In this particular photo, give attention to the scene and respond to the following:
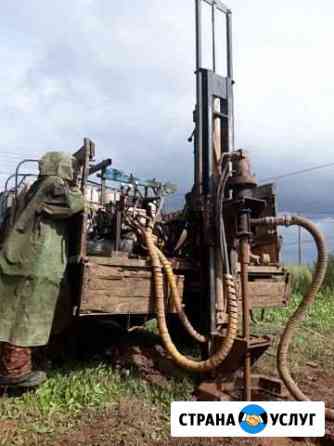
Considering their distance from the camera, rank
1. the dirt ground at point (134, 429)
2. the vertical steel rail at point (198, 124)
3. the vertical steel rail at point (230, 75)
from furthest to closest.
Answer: the vertical steel rail at point (230, 75) → the vertical steel rail at point (198, 124) → the dirt ground at point (134, 429)

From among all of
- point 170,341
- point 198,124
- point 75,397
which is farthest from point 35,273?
point 198,124

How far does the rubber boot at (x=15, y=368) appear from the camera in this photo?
3271 mm

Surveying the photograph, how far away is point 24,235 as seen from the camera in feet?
11.5

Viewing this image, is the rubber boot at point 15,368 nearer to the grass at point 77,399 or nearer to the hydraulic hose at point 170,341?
the grass at point 77,399

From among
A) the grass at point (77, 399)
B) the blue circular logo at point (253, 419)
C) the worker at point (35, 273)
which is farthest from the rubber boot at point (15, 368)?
the blue circular logo at point (253, 419)

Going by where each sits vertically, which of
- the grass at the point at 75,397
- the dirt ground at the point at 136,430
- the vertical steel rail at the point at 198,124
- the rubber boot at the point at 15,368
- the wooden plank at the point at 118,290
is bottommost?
the dirt ground at the point at 136,430

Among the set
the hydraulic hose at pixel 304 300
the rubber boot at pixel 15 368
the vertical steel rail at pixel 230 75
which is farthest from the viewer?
the vertical steel rail at pixel 230 75

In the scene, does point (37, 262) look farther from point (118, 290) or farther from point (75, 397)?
point (75, 397)

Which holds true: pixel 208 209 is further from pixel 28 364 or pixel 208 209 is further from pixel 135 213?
pixel 28 364

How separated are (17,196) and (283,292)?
2.87 meters

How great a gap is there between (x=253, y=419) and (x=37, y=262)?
200 centimetres

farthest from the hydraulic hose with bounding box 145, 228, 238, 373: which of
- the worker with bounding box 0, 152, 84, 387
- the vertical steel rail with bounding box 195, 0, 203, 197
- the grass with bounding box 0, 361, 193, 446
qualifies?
the vertical steel rail with bounding box 195, 0, 203, 197

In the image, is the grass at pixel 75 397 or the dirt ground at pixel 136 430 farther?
the grass at pixel 75 397

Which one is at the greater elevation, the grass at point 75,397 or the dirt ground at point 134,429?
the grass at point 75,397
